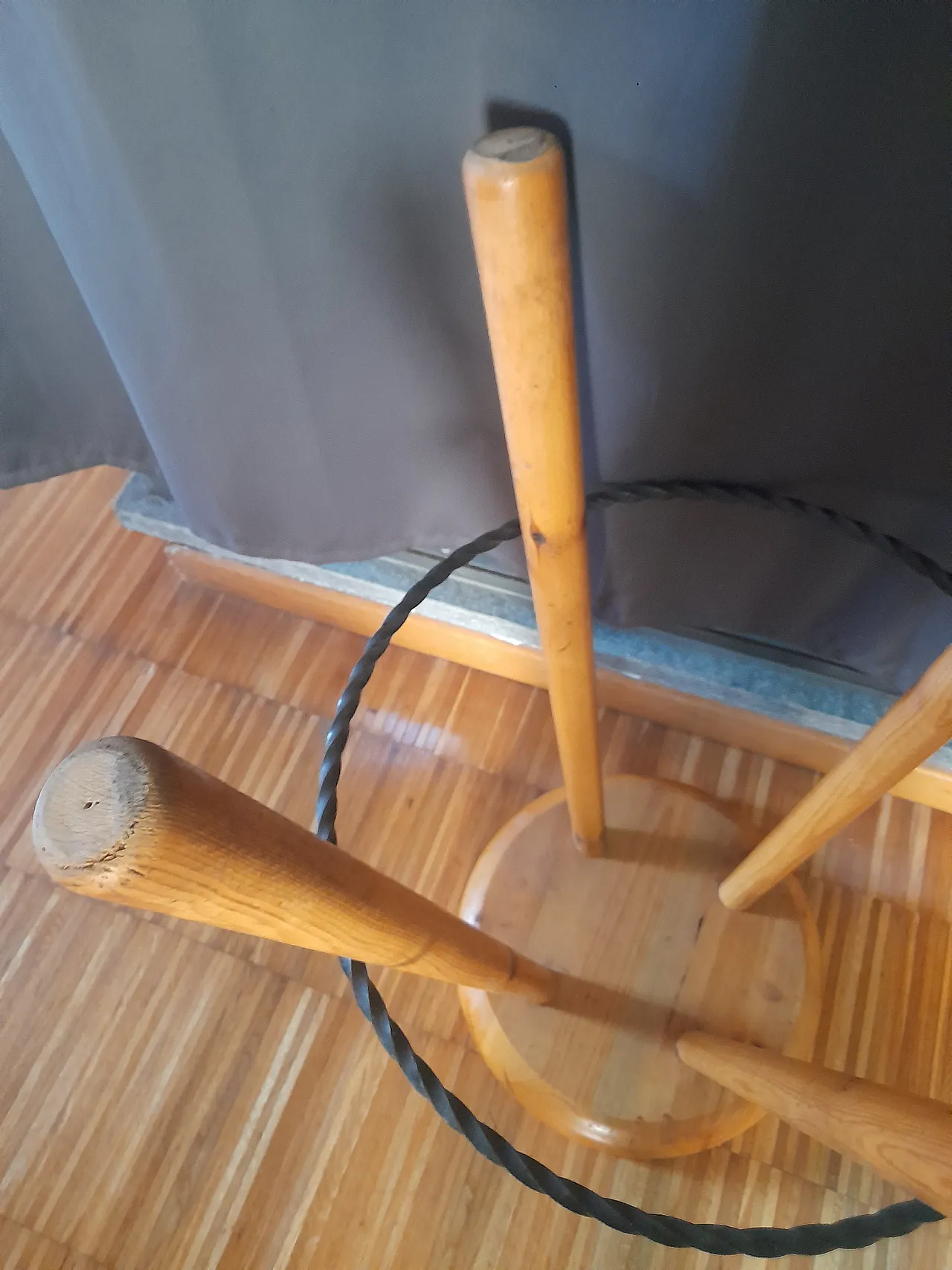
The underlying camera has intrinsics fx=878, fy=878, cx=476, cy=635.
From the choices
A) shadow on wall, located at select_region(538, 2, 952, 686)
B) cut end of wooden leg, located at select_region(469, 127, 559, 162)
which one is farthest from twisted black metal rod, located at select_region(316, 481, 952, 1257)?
cut end of wooden leg, located at select_region(469, 127, 559, 162)

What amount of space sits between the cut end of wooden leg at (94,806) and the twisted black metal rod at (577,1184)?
26 cm

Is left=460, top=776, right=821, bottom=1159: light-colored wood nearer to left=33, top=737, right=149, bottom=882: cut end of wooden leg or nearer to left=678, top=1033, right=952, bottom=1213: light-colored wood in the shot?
left=678, top=1033, right=952, bottom=1213: light-colored wood

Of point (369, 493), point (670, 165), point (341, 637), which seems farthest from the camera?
point (341, 637)

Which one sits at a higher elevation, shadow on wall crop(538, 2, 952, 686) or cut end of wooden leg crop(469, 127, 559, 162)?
cut end of wooden leg crop(469, 127, 559, 162)

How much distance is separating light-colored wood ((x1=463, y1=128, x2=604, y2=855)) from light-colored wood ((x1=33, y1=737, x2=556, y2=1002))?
6.4 inches

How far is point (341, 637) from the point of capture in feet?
3.04

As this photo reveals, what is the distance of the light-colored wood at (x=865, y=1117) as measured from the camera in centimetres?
30

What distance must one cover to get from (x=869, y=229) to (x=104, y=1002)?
81 cm

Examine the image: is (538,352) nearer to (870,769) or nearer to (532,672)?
(870,769)

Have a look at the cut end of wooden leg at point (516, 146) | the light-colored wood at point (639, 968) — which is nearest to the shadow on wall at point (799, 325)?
the cut end of wooden leg at point (516, 146)

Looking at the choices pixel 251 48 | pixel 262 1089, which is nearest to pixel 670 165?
pixel 251 48

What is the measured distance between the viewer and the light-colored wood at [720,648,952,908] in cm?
34

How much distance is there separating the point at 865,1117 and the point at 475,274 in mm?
413

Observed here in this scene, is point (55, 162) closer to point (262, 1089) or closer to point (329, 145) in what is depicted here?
point (329, 145)
